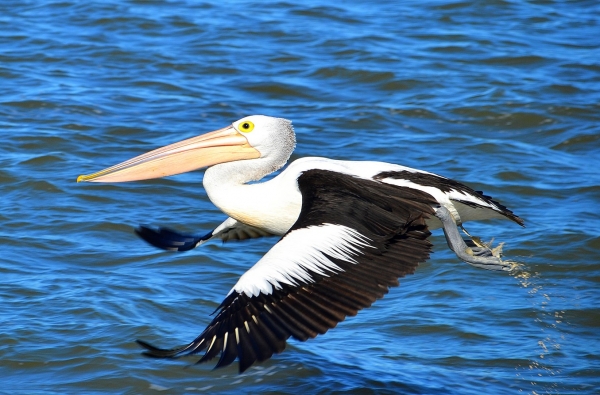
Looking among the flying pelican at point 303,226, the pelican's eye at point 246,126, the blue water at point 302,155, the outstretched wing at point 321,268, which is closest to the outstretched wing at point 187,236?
the flying pelican at point 303,226

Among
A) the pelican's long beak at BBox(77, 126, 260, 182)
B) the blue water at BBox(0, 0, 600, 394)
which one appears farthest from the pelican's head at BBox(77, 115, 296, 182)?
the blue water at BBox(0, 0, 600, 394)

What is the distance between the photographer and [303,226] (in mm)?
4859

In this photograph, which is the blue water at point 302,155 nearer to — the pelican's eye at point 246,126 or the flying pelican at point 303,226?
the flying pelican at point 303,226

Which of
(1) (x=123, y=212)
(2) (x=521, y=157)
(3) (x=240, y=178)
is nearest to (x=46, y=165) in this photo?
(1) (x=123, y=212)

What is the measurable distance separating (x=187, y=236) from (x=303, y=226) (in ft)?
5.91

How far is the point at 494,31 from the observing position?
499 inches

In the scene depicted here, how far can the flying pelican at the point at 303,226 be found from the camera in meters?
4.40

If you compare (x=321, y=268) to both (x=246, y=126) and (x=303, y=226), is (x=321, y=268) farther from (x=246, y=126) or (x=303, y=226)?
(x=246, y=126)

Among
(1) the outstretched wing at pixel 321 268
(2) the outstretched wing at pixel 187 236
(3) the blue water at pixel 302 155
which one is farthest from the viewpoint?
(2) the outstretched wing at pixel 187 236

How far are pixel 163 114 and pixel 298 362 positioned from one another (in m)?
4.55

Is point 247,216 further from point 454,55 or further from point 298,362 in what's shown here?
point 454,55

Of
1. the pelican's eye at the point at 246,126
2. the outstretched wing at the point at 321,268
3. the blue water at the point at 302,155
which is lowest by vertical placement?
the blue water at the point at 302,155

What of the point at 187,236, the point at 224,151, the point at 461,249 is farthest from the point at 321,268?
the point at 187,236

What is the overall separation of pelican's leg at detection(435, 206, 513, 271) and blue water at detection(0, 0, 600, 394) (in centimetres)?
70
